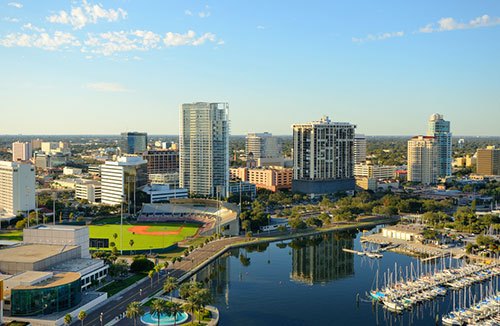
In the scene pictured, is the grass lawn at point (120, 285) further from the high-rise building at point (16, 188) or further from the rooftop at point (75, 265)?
the high-rise building at point (16, 188)

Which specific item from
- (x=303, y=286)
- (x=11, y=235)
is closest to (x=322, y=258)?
(x=303, y=286)

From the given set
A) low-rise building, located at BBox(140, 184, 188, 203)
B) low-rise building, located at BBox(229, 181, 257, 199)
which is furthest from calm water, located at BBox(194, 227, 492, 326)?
low-rise building, located at BBox(229, 181, 257, 199)

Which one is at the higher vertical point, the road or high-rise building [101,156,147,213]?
high-rise building [101,156,147,213]

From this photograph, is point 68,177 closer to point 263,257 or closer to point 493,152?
point 263,257

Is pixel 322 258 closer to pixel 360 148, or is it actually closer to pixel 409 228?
pixel 409 228

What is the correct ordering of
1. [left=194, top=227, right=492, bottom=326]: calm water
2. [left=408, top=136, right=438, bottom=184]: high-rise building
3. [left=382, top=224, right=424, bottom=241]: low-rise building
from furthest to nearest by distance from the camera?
[left=408, top=136, right=438, bottom=184]: high-rise building < [left=382, top=224, right=424, bottom=241]: low-rise building < [left=194, top=227, right=492, bottom=326]: calm water

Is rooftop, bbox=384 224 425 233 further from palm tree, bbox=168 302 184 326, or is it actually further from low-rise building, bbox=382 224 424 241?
palm tree, bbox=168 302 184 326

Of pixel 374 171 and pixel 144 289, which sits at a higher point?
pixel 374 171

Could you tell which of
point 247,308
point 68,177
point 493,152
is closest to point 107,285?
point 247,308
